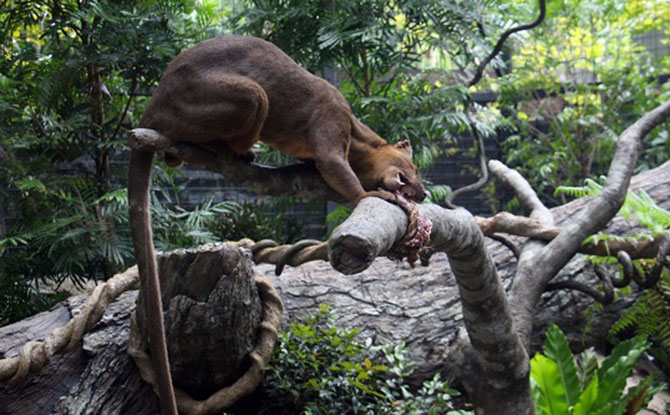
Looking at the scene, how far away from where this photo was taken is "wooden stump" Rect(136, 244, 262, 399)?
8.04ft

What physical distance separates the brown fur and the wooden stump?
0.30 meters

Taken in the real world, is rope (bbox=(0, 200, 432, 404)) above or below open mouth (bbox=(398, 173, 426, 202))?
below

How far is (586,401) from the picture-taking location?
104 inches

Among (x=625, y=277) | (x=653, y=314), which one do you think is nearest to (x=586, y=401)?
(x=625, y=277)

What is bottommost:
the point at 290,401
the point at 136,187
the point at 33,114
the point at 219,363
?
the point at 290,401

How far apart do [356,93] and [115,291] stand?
2.69m

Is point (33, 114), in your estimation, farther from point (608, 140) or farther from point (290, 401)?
point (608, 140)

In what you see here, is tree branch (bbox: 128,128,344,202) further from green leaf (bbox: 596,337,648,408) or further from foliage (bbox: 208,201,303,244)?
foliage (bbox: 208,201,303,244)

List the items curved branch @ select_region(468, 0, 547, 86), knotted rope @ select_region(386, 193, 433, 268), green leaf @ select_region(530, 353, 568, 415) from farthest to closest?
curved branch @ select_region(468, 0, 547, 86), green leaf @ select_region(530, 353, 568, 415), knotted rope @ select_region(386, 193, 433, 268)

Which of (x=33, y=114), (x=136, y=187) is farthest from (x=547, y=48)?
(x=136, y=187)

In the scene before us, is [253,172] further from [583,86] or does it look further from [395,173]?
[583,86]

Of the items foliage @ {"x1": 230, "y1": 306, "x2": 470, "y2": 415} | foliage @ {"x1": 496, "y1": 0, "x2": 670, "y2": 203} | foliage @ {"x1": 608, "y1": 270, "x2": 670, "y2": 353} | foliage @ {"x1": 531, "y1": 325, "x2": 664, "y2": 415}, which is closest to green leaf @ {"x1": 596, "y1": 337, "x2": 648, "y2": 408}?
foliage @ {"x1": 531, "y1": 325, "x2": 664, "y2": 415}

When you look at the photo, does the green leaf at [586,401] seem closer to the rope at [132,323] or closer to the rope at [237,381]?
the rope at [132,323]

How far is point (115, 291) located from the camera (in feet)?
8.80
